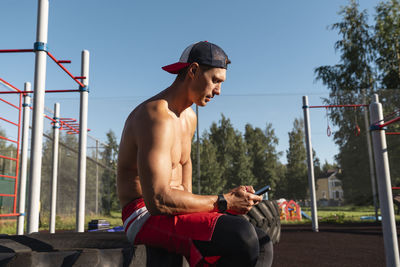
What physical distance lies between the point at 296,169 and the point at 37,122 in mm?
25967

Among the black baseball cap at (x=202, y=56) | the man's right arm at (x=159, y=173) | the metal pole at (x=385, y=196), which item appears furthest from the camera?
the metal pole at (x=385, y=196)

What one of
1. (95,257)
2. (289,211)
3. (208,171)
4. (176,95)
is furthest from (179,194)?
(208,171)

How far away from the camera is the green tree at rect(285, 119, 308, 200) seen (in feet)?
88.2

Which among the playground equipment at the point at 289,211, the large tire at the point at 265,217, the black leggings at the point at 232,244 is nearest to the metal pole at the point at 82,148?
the large tire at the point at 265,217

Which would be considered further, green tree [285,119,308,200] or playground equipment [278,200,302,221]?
green tree [285,119,308,200]

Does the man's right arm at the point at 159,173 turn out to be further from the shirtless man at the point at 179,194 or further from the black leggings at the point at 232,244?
the black leggings at the point at 232,244

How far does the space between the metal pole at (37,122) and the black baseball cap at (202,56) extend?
2.07 m

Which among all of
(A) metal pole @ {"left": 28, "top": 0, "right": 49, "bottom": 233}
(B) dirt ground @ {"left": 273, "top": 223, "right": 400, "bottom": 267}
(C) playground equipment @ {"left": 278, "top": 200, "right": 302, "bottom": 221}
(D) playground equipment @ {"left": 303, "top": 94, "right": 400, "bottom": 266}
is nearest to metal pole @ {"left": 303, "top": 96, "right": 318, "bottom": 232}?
(B) dirt ground @ {"left": 273, "top": 223, "right": 400, "bottom": 267}

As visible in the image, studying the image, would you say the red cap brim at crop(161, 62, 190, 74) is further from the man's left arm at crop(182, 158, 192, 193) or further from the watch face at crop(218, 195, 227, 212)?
the watch face at crop(218, 195, 227, 212)

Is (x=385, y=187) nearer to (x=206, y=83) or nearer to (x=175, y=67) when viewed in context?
(x=206, y=83)

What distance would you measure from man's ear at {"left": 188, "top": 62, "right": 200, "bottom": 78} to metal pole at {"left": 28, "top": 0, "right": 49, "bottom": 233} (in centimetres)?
215

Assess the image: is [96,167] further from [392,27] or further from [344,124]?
[392,27]

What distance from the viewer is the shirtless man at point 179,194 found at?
44.0 inches

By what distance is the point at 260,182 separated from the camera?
26359mm
